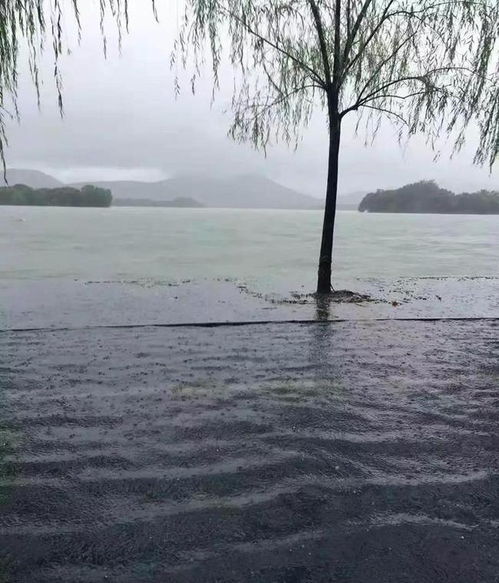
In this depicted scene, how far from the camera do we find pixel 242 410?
3869 mm

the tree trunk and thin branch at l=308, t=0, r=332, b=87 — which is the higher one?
thin branch at l=308, t=0, r=332, b=87

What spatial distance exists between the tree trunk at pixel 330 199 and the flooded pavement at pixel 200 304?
52cm

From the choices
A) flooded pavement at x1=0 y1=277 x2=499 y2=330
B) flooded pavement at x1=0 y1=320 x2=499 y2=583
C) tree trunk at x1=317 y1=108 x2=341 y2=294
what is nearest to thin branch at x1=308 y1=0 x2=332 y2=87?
tree trunk at x1=317 y1=108 x2=341 y2=294

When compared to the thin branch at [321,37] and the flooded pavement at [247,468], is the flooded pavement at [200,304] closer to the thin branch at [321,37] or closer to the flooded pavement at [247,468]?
the flooded pavement at [247,468]

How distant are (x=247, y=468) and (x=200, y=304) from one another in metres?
5.62

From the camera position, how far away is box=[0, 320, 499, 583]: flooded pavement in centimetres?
222

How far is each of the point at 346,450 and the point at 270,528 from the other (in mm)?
939

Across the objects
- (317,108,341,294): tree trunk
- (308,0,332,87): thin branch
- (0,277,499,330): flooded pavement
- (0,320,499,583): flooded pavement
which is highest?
(308,0,332,87): thin branch

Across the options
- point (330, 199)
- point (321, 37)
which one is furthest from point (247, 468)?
point (321, 37)

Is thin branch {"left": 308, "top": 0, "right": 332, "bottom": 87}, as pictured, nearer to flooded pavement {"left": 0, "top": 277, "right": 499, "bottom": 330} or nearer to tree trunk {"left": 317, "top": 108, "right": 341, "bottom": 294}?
tree trunk {"left": 317, "top": 108, "right": 341, "bottom": 294}

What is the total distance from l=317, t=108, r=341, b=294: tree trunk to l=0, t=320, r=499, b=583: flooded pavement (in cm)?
432

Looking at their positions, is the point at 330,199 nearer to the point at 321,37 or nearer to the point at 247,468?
the point at 321,37

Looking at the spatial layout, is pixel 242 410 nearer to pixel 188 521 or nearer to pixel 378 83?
pixel 188 521

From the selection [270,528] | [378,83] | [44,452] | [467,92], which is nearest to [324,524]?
[270,528]
